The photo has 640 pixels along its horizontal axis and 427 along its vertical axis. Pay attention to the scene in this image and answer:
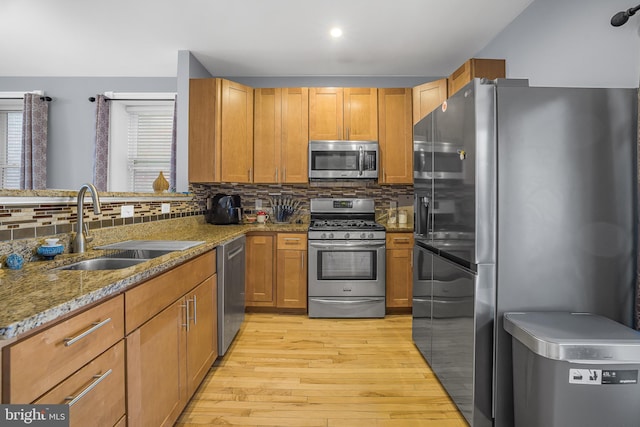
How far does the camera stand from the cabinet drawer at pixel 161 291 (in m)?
1.22

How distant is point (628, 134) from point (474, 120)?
0.72 meters

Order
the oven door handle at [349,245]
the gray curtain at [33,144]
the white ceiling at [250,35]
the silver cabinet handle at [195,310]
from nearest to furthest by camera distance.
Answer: the silver cabinet handle at [195,310] < the white ceiling at [250,35] < the oven door handle at [349,245] < the gray curtain at [33,144]

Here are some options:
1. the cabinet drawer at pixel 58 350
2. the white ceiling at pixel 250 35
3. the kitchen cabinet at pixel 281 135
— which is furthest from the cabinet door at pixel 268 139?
the cabinet drawer at pixel 58 350

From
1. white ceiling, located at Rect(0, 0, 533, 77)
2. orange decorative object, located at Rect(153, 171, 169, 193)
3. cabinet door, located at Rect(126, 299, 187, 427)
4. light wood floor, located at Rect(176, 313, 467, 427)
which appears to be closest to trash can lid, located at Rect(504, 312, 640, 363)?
light wood floor, located at Rect(176, 313, 467, 427)

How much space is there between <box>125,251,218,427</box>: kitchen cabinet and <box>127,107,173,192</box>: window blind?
258 centimetres

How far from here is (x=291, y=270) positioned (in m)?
3.35

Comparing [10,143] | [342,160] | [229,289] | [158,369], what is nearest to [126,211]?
[229,289]

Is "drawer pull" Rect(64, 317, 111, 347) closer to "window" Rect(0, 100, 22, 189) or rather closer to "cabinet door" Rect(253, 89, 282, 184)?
"cabinet door" Rect(253, 89, 282, 184)

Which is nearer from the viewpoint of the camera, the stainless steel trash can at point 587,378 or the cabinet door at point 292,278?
the stainless steel trash can at point 587,378

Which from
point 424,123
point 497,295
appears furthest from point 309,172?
point 497,295

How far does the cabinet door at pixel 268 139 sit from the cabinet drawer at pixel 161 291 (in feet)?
5.71

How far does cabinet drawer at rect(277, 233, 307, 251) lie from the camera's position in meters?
3.33

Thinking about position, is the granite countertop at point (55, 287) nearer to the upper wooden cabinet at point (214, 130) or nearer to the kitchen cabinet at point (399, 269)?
the upper wooden cabinet at point (214, 130)

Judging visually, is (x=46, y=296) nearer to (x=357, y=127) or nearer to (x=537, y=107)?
(x=537, y=107)
